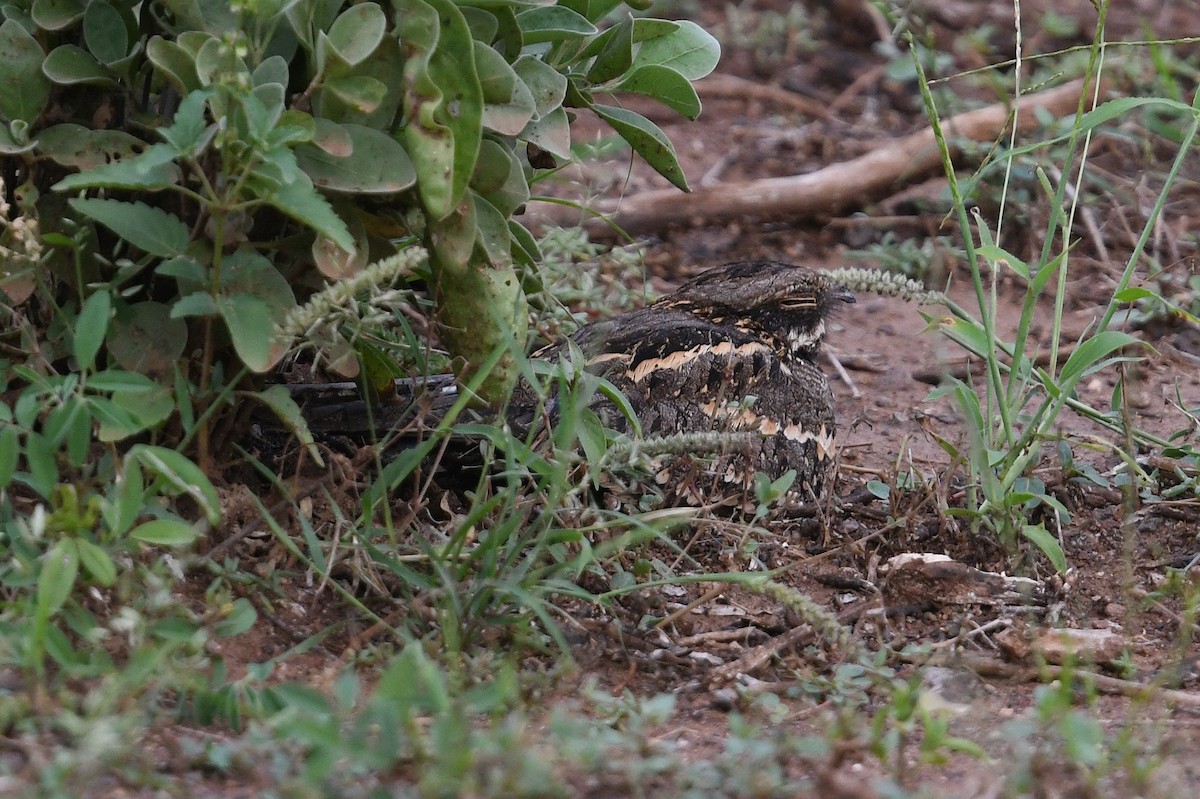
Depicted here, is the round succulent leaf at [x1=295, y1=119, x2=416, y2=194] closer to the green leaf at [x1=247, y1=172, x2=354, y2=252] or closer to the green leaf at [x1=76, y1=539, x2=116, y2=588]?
the green leaf at [x1=247, y1=172, x2=354, y2=252]

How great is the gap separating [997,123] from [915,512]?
3.04 meters

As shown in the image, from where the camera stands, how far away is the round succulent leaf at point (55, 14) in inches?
102

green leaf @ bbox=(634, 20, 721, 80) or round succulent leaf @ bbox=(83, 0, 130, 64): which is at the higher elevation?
round succulent leaf @ bbox=(83, 0, 130, 64)

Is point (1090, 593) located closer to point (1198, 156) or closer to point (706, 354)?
point (706, 354)

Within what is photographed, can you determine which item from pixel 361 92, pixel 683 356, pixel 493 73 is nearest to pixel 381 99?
pixel 361 92

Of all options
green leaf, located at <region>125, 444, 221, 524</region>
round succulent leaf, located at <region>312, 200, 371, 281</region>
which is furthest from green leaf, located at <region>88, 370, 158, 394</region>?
round succulent leaf, located at <region>312, 200, 371, 281</region>

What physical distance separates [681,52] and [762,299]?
101 centimetres

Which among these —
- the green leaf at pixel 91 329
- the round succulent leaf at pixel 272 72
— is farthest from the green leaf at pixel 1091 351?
the green leaf at pixel 91 329

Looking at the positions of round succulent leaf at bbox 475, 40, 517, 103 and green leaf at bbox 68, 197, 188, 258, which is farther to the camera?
round succulent leaf at bbox 475, 40, 517, 103

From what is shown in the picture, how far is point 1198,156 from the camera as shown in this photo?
5879mm

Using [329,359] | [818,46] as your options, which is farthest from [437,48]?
[818,46]

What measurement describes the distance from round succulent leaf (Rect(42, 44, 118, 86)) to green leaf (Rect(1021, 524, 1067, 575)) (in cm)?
207

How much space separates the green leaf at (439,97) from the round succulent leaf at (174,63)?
366 mm

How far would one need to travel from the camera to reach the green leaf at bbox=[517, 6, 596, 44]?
284 cm
